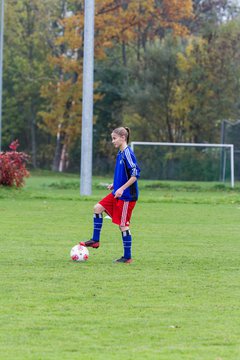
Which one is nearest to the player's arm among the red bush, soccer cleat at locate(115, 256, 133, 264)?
soccer cleat at locate(115, 256, 133, 264)

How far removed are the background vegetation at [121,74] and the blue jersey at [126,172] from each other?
36.7 metres

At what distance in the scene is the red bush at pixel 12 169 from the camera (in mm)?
28922

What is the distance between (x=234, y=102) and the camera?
49.4 meters

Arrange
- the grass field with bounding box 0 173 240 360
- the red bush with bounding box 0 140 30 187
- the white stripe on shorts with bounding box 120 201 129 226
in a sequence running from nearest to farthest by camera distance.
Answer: the grass field with bounding box 0 173 240 360, the white stripe on shorts with bounding box 120 201 129 226, the red bush with bounding box 0 140 30 187

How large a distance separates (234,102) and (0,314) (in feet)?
136

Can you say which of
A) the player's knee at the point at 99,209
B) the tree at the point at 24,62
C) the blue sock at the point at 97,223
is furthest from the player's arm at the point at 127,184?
the tree at the point at 24,62

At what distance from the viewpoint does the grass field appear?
7.53 meters

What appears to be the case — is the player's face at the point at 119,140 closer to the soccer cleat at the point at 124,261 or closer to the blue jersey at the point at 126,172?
the blue jersey at the point at 126,172

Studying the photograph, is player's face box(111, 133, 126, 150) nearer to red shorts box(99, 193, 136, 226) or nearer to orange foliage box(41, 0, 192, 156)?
red shorts box(99, 193, 136, 226)

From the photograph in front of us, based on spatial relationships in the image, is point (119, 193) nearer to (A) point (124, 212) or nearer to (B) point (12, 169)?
(A) point (124, 212)

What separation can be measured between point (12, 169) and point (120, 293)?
63.5 feet

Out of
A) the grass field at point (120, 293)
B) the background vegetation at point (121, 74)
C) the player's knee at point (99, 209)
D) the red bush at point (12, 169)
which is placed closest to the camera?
the grass field at point (120, 293)

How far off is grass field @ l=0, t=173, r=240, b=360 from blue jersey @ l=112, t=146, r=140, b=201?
893 mm

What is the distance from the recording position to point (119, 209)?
42.0 ft
